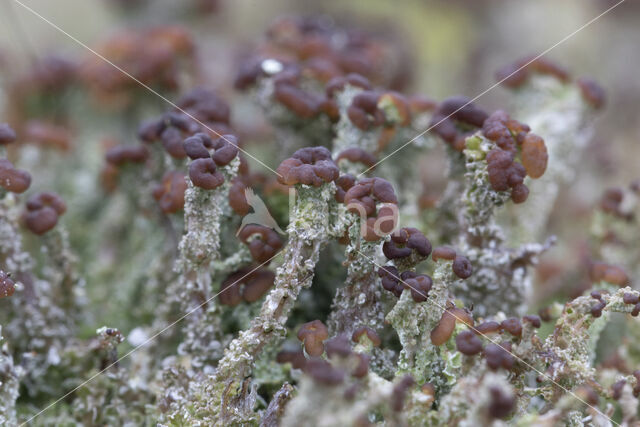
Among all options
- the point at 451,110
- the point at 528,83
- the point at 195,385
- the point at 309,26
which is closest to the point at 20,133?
the point at 309,26

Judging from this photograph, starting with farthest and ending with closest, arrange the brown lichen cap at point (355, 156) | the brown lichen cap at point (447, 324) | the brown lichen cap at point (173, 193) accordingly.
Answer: the brown lichen cap at point (355, 156)
the brown lichen cap at point (173, 193)
the brown lichen cap at point (447, 324)

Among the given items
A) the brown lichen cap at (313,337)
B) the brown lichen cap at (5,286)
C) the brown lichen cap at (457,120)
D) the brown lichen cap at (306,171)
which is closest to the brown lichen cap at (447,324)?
the brown lichen cap at (313,337)

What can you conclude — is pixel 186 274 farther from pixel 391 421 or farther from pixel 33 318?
pixel 391 421

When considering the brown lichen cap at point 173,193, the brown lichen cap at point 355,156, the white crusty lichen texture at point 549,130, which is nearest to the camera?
the brown lichen cap at point 173,193

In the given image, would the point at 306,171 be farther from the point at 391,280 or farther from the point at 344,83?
the point at 344,83

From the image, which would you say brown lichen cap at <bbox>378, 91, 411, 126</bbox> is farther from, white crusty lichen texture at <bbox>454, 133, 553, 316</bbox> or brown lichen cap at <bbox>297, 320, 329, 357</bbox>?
brown lichen cap at <bbox>297, 320, 329, 357</bbox>

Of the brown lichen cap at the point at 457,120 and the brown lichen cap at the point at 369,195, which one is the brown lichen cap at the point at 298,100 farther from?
the brown lichen cap at the point at 369,195

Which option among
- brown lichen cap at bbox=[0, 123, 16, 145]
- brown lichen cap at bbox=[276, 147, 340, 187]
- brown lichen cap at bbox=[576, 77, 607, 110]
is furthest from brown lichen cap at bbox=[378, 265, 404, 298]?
brown lichen cap at bbox=[576, 77, 607, 110]

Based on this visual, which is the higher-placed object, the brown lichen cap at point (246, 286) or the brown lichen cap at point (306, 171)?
the brown lichen cap at point (306, 171)
